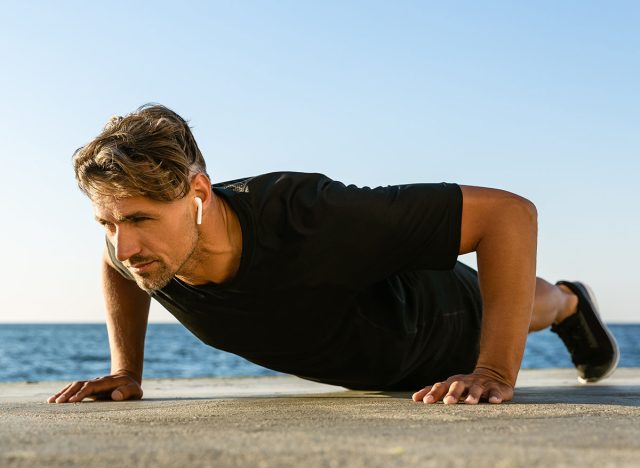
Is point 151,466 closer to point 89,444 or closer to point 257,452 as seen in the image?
point 257,452

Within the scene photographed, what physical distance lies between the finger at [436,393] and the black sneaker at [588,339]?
2.17m

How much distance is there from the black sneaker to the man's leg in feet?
0.15

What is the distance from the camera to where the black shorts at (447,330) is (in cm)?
354

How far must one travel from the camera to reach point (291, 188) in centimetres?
289

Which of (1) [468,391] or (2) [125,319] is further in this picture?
(2) [125,319]

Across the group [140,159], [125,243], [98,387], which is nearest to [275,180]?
[140,159]

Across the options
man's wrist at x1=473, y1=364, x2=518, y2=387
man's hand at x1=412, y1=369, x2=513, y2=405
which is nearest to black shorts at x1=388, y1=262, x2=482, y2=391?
man's wrist at x1=473, y1=364, x2=518, y2=387

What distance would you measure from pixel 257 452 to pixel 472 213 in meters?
1.63

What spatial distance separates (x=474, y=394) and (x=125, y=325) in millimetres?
1687

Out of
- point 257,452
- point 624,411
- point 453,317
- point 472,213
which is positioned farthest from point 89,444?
point 453,317

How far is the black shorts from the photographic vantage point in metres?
3.54

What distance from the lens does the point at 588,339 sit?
4.52 m

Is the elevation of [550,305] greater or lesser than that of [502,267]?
lesser

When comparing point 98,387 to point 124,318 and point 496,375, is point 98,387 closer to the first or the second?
point 124,318
